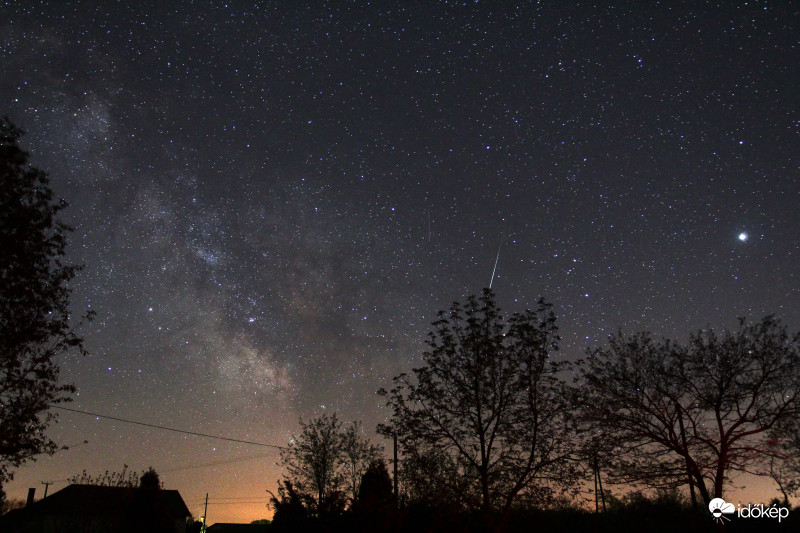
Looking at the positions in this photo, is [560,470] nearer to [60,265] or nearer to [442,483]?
[442,483]

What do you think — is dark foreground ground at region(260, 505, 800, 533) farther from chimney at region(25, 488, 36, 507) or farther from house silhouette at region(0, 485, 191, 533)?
chimney at region(25, 488, 36, 507)

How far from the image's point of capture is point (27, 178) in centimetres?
1469

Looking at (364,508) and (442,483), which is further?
(442,483)

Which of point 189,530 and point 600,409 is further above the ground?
point 600,409

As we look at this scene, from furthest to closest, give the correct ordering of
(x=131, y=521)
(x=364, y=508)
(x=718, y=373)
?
1. (x=131, y=521)
2. (x=718, y=373)
3. (x=364, y=508)

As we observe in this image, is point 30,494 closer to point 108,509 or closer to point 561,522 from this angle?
point 108,509

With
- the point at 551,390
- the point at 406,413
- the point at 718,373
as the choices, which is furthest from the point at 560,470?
the point at 718,373

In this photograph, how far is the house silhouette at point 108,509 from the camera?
31875mm

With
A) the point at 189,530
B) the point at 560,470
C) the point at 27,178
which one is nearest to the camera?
the point at 27,178

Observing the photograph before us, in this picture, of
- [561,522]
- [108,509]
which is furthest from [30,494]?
[561,522]

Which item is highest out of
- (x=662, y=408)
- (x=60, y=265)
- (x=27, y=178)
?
(x=27, y=178)

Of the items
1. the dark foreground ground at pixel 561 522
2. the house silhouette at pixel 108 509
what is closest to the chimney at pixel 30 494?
the house silhouette at pixel 108 509

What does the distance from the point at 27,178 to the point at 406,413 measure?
1335 centimetres

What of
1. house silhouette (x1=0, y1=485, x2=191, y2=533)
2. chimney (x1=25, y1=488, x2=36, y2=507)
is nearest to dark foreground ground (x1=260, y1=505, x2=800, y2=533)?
house silhouette (x1=0, y1=485, x2=191, y2=533)
